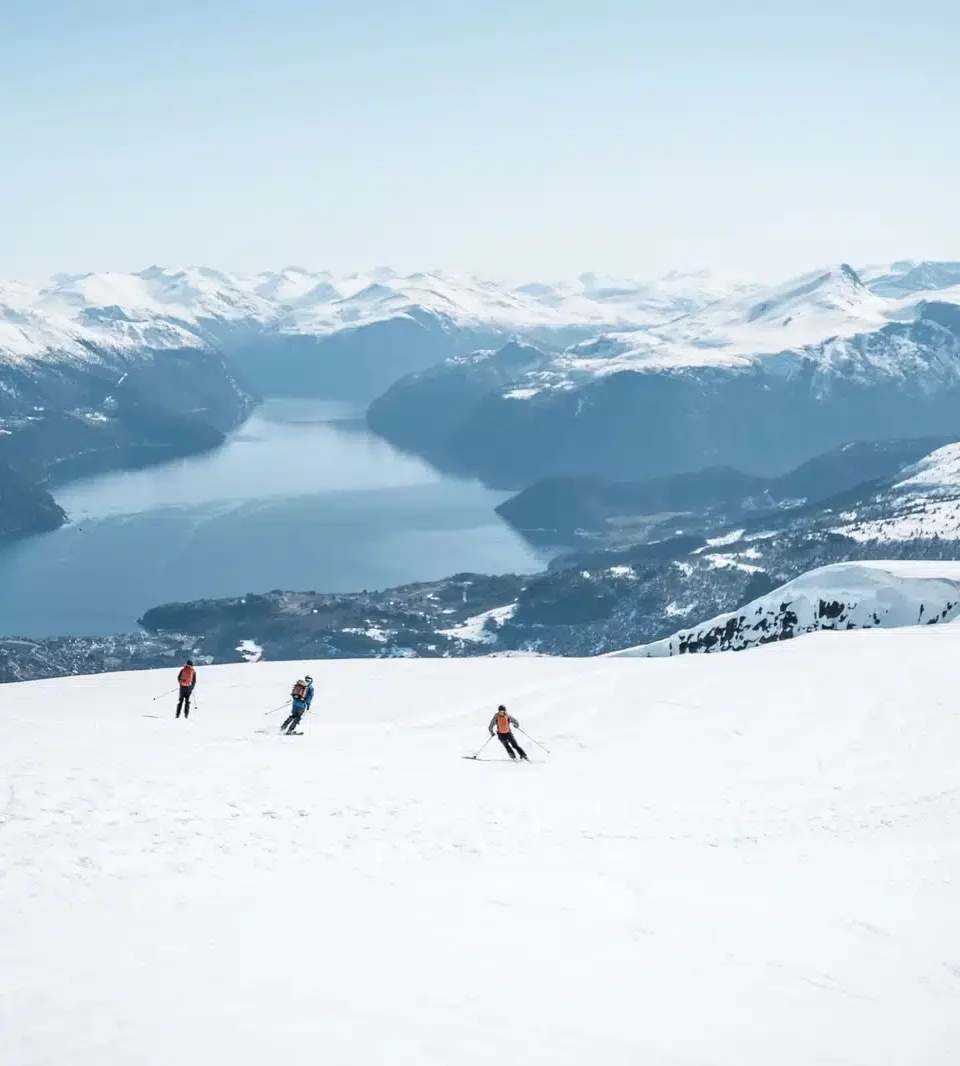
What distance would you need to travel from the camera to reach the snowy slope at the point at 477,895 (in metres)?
15.4

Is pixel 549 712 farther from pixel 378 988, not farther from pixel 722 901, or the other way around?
pixel 378 988

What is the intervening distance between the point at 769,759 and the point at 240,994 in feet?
68.5

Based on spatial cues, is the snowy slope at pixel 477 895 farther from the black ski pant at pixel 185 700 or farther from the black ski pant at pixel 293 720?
the black ski pant at pixel 185 700

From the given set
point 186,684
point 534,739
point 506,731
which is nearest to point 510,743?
point 506,731

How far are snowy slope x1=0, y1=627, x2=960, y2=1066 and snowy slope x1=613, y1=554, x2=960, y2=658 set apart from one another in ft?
161

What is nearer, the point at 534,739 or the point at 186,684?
the point at 534,739

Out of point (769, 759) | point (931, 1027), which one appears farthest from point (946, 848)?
point (931, 1027)

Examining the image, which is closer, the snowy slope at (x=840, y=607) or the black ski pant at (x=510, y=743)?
the black ski pant at (x=510, y=743)

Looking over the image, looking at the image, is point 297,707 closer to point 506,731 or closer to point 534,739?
point 506,731

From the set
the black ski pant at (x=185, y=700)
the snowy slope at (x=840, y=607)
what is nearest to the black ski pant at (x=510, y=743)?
the black ski pant at (x=185, y=700)

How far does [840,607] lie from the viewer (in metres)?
84.8

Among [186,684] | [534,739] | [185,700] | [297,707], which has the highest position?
[186,684]

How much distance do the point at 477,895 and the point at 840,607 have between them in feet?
233

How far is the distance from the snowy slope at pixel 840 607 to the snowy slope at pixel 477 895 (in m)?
49.0
